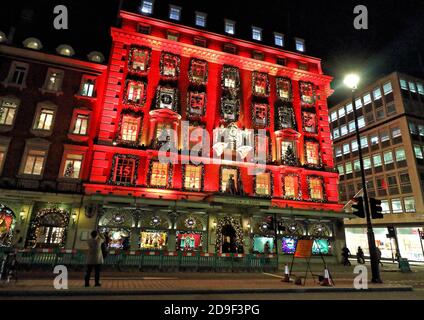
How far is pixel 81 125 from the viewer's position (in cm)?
2375

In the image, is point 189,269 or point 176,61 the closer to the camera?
point 189,269

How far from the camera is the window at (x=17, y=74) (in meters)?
23.0

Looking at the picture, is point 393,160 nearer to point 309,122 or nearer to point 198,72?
point 309,122

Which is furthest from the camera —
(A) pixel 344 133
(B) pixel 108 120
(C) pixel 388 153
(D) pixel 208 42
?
(A) pixel 344 133

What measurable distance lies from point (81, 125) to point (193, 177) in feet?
36.3

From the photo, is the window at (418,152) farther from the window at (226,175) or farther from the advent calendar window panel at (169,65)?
the advent calendar window panel at (169,65)

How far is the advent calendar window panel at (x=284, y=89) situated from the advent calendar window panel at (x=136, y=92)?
1484cm

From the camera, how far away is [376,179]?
43.2 metres

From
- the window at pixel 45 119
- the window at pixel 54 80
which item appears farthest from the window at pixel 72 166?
the window at pixel 54 80

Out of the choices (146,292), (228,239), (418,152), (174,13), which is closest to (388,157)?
(418,152)
